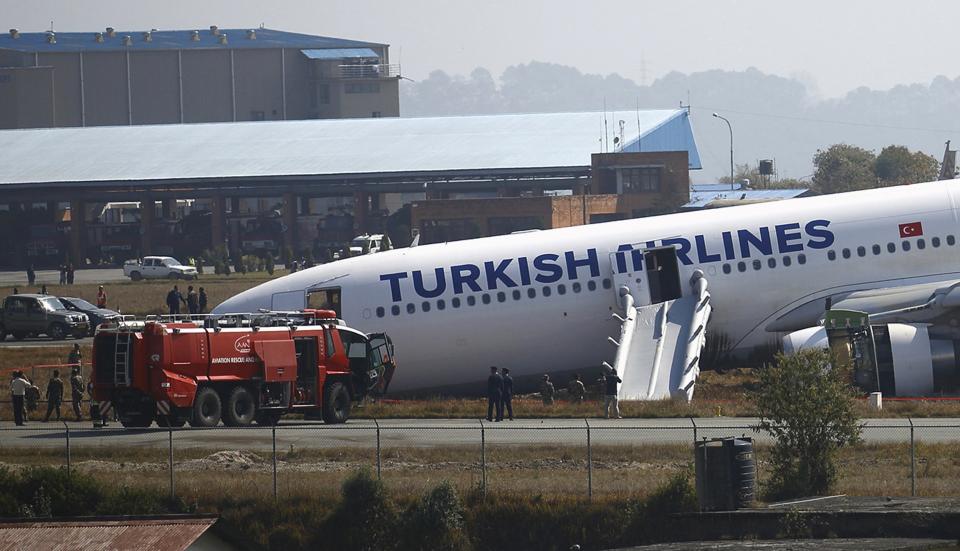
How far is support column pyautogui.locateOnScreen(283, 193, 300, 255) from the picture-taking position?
124m

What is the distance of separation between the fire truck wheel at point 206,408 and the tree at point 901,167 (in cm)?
11178

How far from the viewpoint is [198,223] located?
130 m

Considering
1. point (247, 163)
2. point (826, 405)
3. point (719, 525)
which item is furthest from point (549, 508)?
point (247, 163)

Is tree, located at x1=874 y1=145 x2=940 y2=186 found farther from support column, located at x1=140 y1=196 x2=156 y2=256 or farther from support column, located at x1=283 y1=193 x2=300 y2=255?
support column, located at x1=140 y1=196 x2=156 y2=256

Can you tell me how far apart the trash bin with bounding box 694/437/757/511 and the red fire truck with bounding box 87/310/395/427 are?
13753 mm

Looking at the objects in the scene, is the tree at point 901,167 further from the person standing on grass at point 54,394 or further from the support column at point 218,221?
the person standing on grass at point 54,394

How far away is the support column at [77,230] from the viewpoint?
123188mm

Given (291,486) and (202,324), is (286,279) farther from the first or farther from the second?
(291,486)

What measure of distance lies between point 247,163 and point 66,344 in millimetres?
61105

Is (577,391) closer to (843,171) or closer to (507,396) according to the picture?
(507,396)

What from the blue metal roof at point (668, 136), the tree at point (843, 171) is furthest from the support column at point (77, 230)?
the tree at point (843, 171)

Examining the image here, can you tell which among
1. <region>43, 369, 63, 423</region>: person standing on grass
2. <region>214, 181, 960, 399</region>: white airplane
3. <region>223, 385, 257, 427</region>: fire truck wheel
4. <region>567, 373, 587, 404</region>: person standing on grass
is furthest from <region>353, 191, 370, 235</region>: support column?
<region>223, 385, 257, 427</region>: fire truck wheel

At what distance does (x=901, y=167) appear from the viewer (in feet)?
468

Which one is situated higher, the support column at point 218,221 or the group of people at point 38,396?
the support column at point 218,221
